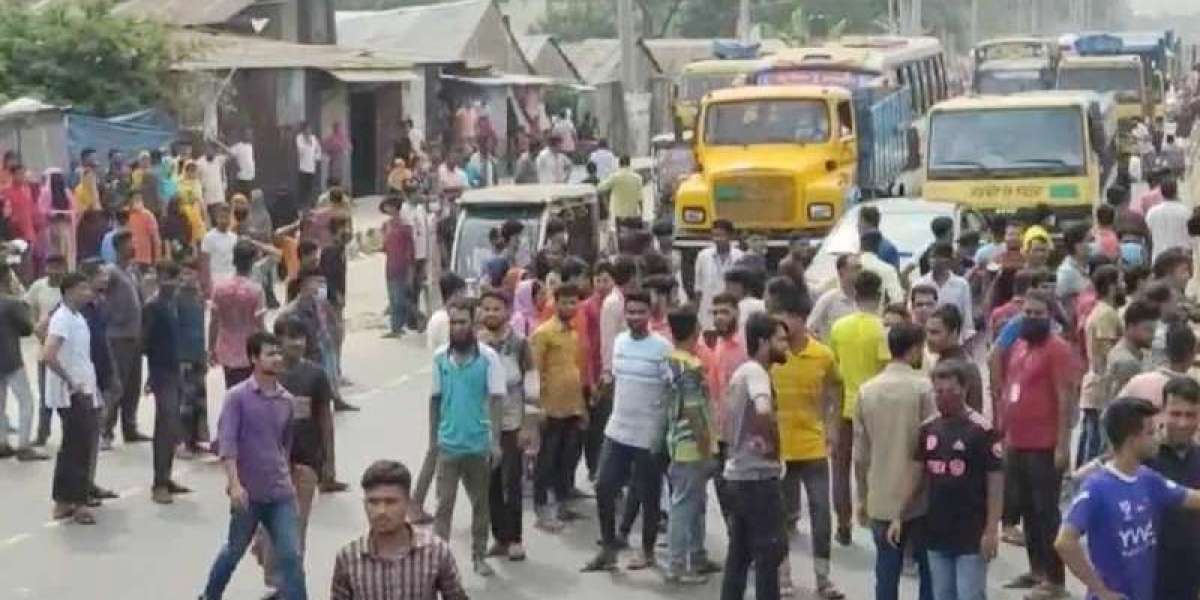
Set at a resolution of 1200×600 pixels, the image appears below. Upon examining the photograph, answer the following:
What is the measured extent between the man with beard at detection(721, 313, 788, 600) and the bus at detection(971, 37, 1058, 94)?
105 ft

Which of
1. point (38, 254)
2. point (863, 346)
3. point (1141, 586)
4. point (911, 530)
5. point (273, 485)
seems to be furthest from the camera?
point (38, 254)

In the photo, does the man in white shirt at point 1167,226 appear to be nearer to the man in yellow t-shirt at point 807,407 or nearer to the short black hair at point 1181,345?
the man in yellow t-shirt at point 807,407

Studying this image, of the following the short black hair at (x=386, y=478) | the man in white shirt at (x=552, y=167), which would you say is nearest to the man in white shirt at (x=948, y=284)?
the short black hair at (x=386, y=478)

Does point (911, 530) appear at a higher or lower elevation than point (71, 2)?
lower

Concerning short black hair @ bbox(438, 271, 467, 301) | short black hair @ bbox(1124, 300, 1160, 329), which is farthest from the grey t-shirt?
short black hair @ bbox(438, 271, 467, 301)

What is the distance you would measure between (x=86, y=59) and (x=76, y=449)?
62.2 feet

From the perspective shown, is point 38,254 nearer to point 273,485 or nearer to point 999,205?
point 999,205

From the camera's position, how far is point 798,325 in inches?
495

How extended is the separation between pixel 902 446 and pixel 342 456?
7163 mm

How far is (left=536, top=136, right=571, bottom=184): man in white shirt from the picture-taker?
115 ft

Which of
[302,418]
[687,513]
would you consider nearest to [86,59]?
[302,418]

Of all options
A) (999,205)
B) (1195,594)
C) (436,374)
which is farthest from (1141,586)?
(999,205)

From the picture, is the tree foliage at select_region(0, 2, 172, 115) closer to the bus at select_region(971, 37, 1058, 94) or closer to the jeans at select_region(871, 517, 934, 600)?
the bus at select_region(971, 37, 1058, 94)

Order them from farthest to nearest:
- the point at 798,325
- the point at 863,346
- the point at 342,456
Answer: the point at 342,456 → the point at 863,346 → the point at 798,325
